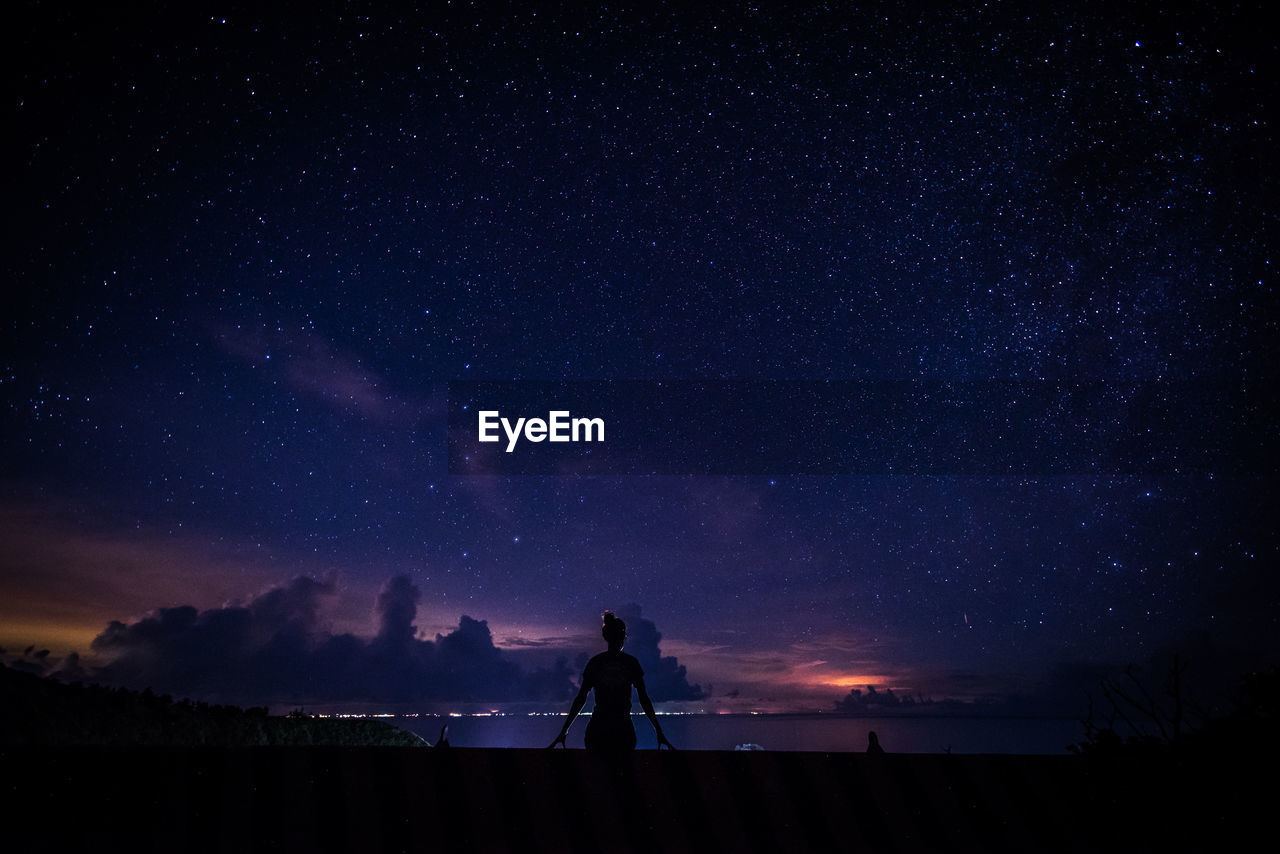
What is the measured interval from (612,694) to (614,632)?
0.49m

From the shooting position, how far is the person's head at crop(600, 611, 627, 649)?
5887 mm

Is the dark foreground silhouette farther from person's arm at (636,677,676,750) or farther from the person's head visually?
the person's head

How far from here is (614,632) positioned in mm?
5906

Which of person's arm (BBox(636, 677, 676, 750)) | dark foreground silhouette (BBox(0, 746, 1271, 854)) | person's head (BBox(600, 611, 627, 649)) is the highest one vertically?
person's head (BBox(600, 611, 627, 649))

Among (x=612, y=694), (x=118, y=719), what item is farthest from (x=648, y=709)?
(x=118, y=719)

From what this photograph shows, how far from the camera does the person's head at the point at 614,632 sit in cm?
589

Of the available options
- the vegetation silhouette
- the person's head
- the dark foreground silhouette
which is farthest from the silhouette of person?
the vegetation silhouette

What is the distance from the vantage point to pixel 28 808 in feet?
13.7

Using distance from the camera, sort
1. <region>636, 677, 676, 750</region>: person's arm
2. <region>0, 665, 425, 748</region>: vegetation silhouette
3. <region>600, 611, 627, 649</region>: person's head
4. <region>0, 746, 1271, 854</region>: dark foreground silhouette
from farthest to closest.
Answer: <region>0, 665, 425, 748</region>: vegetation silhouette → <region>600, 611, 627, 649</region>: person's head → <region>636, 677, 676, 750</region>: person's arm → <region>0, 746, 1271, 854</region>: dark foreground silhouette

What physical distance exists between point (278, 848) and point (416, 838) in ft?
2.54

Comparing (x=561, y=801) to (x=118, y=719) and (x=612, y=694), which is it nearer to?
(x=612, y=694)

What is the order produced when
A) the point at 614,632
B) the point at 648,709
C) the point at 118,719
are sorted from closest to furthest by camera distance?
the point at 648,709 < the point at 614,632 < the point at 118,719

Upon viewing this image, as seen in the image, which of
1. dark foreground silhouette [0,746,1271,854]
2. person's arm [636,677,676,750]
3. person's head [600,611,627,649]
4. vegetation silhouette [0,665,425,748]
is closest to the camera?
dark foreground silhouette [0,746,1271,854]

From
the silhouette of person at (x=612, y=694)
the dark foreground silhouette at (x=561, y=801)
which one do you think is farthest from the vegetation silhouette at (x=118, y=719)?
the silhouette of person at (x=612, y=694)
